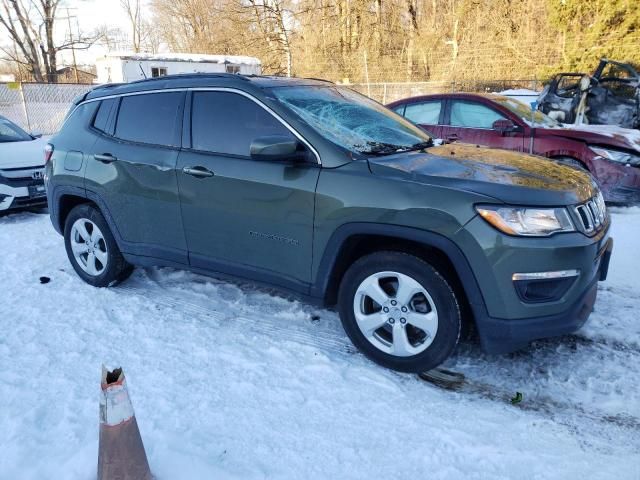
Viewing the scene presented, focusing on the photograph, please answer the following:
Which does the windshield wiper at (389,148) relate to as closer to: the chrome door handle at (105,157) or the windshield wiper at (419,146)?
the windshield wiper at (419,146)

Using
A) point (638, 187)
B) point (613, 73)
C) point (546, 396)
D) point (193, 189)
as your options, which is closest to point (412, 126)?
point (193, 189)

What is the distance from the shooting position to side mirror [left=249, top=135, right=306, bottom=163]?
3.09 meters

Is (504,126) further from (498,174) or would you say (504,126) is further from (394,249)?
(394,249)

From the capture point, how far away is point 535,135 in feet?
23.4

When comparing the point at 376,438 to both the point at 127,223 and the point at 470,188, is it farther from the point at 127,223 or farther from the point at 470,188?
the point at 127,223

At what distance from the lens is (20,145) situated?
7676 mm

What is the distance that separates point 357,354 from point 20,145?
6773 millimetres

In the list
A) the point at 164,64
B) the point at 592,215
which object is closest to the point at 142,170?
the point at 592,215

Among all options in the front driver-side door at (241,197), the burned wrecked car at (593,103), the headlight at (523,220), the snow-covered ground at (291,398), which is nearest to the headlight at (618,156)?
the snow-covered ground at (291,398)

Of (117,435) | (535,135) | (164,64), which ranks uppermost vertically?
(164,64)

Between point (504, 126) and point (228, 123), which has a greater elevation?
point (228, 123)

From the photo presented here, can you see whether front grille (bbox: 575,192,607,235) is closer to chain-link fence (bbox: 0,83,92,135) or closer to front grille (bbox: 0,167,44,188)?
front grille (bbox: 0,167,44,188)

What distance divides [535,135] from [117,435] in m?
6.74

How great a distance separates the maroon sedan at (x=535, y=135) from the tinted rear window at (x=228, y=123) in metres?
3.54
